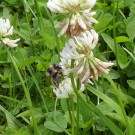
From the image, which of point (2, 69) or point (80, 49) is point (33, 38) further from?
point (80, 49)

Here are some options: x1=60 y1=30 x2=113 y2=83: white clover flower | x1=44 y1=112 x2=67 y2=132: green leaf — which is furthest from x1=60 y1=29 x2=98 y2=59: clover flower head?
A: x1=44 y1=112 x2=67 y2=132: green leaf

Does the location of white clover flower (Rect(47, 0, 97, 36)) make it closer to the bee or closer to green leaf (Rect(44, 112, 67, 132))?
the bee

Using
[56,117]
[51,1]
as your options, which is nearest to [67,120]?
[56,117]

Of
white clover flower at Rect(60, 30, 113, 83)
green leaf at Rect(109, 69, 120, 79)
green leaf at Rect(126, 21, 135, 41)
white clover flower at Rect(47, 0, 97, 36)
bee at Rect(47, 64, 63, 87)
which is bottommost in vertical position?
green leaf at Rect(109, 69, 120, 79)

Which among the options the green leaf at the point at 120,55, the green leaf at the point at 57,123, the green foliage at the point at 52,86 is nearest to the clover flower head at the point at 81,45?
the green foliage at the point at 52,86

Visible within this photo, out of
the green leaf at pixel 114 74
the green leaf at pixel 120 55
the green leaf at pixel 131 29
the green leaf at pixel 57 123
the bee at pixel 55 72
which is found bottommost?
the green leaf at pixel 57 123

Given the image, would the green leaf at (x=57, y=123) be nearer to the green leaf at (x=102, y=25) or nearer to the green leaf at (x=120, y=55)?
the green leaf at (x=120, y=55)

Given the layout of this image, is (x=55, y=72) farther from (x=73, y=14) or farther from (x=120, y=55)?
(x=120, y=55)
